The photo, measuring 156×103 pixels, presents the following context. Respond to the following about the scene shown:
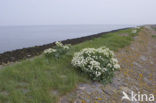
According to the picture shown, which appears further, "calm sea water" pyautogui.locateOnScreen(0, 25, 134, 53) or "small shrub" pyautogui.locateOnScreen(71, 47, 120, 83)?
"calm sea water" pyautogui.locateOnScreen(0, 25, 134, 53)

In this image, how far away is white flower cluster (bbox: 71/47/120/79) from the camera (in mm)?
4383

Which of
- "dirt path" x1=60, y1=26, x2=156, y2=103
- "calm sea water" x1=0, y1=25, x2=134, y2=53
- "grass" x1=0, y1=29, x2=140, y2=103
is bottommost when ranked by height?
"calm sea water" x1=0, y1=25, x2=134, y2=53

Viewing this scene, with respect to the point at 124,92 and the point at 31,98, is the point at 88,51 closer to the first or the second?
the point at 124,92

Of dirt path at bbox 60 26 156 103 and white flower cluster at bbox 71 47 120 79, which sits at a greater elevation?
white flower cluster at bbox 71 47 120 79

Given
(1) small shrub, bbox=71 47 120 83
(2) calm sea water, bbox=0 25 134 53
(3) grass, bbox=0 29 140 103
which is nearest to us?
(3) grass, bbox=0 29 140 103

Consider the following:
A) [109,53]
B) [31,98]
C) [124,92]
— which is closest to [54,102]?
[31,98]

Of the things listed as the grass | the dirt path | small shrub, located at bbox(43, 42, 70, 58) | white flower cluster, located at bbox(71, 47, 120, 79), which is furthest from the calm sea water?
the dirt path

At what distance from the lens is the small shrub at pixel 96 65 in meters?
4.38

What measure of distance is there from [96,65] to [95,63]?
62mm

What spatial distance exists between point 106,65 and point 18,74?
2458mm

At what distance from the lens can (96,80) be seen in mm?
4410

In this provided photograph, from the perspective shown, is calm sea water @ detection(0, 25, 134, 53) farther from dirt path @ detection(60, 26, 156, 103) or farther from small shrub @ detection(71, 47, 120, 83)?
dirt path @ detection(60, 26, 156, 103)

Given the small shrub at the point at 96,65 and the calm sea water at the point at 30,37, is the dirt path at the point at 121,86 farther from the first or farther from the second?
the calm sea water at the point at 30,37

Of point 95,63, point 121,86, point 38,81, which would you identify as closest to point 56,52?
point 95,63
